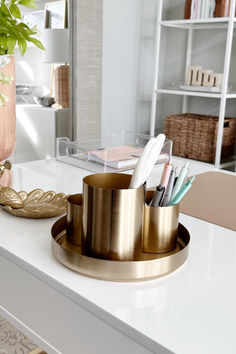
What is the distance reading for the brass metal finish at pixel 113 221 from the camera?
66cm

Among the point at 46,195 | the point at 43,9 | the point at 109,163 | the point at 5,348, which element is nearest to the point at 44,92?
the point at 43,9

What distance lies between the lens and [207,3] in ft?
8.87

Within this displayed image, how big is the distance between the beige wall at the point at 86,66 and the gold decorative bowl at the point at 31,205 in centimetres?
192

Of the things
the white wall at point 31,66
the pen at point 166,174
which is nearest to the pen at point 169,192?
the pen at point 166,174

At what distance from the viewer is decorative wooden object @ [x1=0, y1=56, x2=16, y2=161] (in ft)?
3.40

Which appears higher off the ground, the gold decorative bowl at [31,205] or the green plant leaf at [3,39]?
the green plant leaf at [3,39]

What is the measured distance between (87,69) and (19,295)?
88.5 inches

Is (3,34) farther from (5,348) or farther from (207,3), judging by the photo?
(207,3)

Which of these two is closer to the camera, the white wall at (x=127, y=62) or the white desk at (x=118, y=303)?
the white desk at (x=118, y=303)

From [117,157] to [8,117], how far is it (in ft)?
1.55

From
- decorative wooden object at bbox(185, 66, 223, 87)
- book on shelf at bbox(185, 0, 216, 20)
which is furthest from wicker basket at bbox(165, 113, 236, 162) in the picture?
book on shelf at bbox(185, 0, 216, 20)

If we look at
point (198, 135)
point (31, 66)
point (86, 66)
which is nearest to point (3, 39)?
point (31, 66)

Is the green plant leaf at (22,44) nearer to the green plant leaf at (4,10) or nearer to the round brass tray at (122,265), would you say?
the green plant leaf at (4,10)

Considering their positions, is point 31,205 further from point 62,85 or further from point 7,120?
point 62,85
